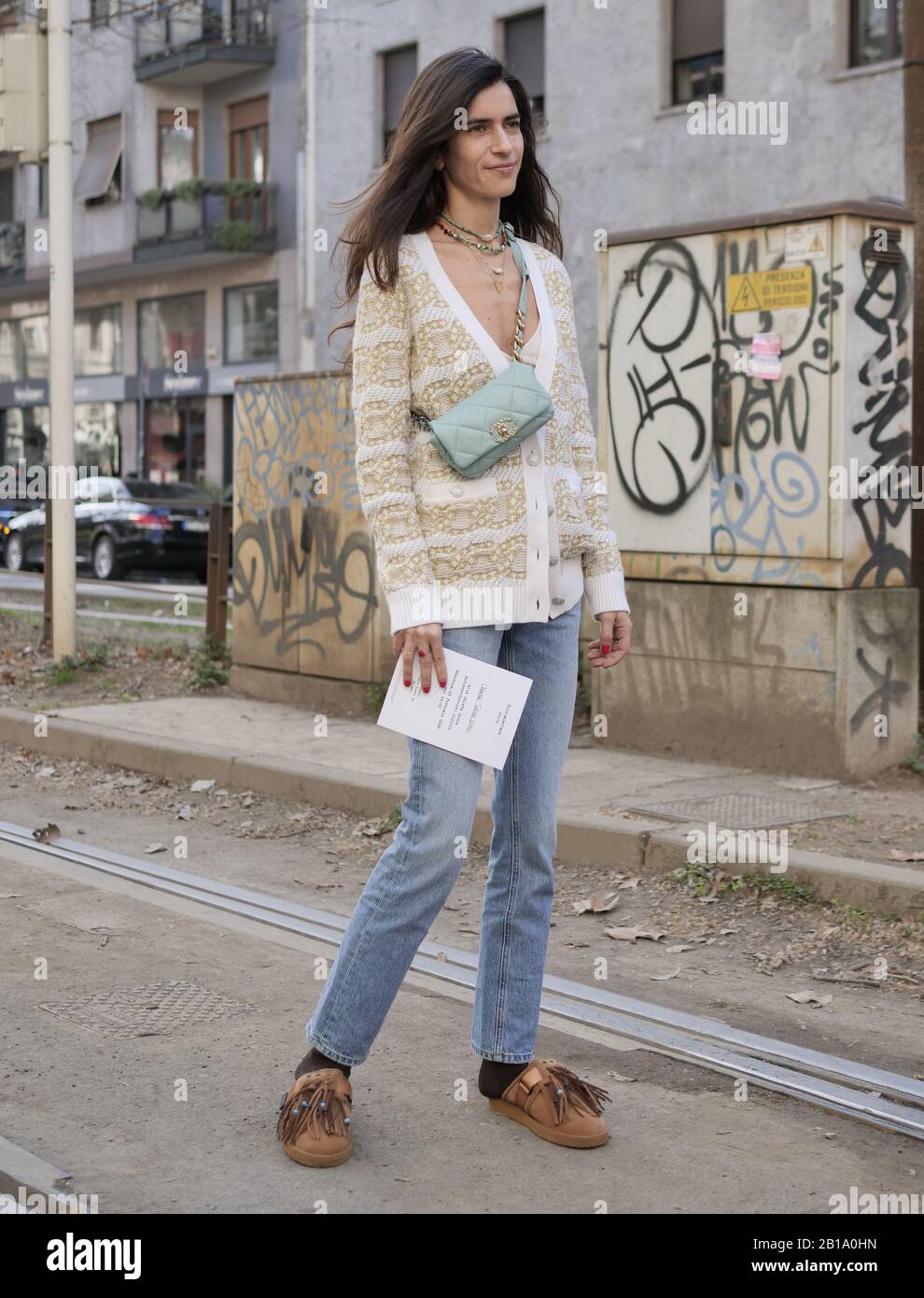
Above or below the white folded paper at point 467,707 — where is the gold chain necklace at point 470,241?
above

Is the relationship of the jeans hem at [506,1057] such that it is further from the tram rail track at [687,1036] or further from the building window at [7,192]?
the building window at [7,192]

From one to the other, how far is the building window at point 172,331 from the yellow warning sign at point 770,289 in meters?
27.0

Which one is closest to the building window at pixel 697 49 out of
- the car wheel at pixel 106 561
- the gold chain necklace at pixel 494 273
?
the car wheel at pixel 106 561

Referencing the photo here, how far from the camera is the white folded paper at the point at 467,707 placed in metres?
3.46

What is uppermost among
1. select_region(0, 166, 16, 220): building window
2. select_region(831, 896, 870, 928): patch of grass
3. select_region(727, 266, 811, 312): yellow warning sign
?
select_region(0, 166, 16, 220): building window

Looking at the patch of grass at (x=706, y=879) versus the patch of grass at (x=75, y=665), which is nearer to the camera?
the patch of grass at (x=706, y=879)

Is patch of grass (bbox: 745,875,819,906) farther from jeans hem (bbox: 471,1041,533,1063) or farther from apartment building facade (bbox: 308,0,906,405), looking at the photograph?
apartment building facade (bbox: 308,0,906,405)

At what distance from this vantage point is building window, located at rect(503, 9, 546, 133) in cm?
2519

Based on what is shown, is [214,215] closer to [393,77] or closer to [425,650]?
[393,77]

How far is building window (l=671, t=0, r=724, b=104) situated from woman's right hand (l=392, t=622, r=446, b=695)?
811 inches

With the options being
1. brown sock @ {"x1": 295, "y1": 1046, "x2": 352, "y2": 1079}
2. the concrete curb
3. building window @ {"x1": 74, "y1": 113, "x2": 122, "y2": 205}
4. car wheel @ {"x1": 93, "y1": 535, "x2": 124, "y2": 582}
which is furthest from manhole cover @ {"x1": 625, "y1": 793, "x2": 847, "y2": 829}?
building window @ {"x1": 74, "y1": 113, "x2": 122, "y2": 205}

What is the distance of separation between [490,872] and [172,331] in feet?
107

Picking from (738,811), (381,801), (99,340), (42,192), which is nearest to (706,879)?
(738,811)

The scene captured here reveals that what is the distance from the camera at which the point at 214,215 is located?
32.8m
